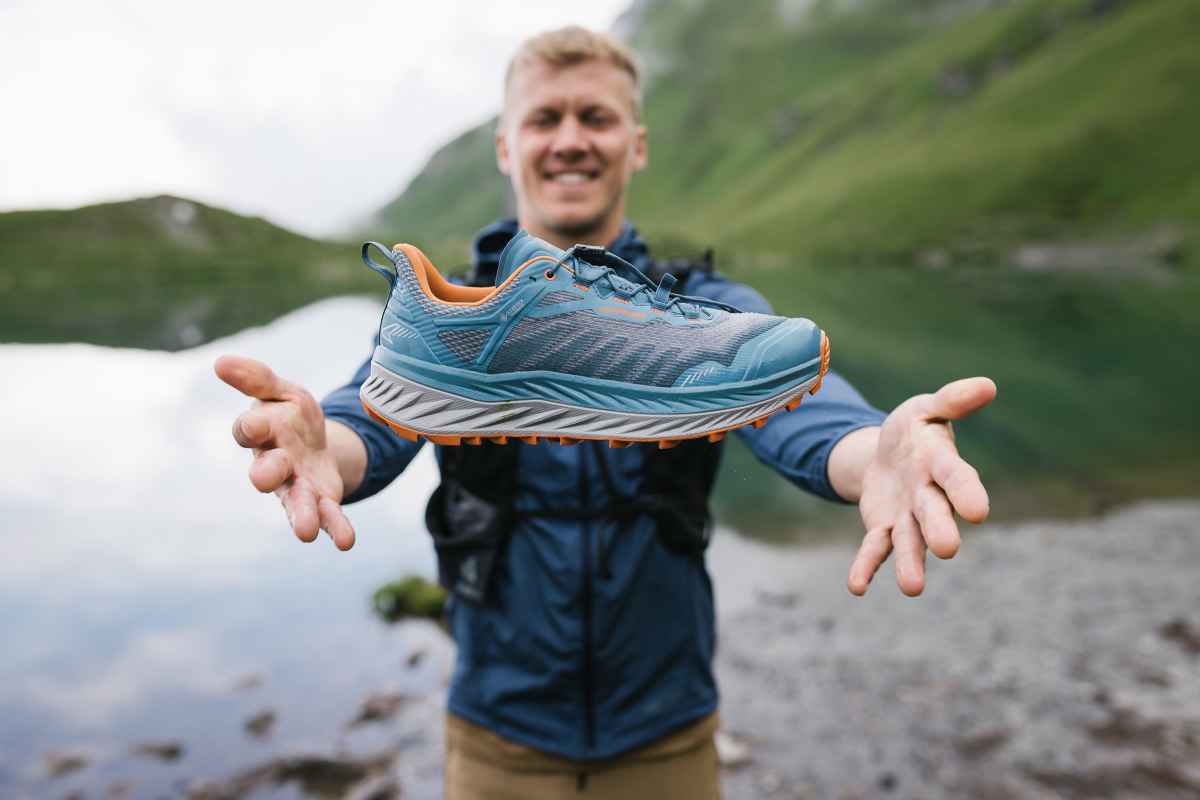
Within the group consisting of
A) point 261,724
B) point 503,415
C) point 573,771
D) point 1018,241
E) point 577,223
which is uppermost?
point 1018,241

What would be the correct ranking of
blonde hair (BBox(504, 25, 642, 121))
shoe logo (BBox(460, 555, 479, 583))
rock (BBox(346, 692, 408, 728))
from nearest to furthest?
blonde hair (BBox(504, 25, 642, 121))
shoe logo (BBox(460, 555, 479, 583))
rock (BBox(346, 692, 408, 728))

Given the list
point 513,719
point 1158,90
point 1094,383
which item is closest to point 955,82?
point 1158,90

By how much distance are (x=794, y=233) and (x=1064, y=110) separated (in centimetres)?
6226

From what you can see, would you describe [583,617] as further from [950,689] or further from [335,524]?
[950,689]

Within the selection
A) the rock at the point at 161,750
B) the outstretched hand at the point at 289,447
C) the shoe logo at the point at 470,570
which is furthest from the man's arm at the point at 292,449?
the rock at the point at 161,750

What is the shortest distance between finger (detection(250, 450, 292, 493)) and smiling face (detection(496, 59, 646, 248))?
171 centimetres

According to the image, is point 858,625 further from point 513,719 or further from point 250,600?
point 250,600

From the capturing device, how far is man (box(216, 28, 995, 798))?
10.2ft

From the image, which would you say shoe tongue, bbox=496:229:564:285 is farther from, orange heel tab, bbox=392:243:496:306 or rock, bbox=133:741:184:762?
rock, bbox=133:741:184:762

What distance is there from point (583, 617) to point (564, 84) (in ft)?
8.27

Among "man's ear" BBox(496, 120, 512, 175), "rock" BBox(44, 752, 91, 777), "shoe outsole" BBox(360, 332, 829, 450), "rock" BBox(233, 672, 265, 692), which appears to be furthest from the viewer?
"rock" BBox(233, 672, 265, 692)

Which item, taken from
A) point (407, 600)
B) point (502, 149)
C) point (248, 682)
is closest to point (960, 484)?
point (502, 149)

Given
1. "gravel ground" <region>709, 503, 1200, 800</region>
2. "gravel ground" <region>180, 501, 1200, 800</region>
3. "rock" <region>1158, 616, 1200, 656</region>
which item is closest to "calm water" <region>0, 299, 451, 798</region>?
"gravel ground" <region>180, 501, 1200, 800</region>

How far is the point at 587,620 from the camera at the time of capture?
3.62 m
